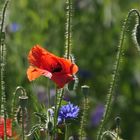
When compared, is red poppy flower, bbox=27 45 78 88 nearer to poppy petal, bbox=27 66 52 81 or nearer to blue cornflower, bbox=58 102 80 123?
poppy petal, bbox=27 66 52 81

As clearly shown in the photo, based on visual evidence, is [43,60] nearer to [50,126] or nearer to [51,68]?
[51,68]

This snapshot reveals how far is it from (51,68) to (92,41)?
8.12 ft

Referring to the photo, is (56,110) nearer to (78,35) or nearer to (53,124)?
(53,124)

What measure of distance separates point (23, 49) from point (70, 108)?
6.39 ft

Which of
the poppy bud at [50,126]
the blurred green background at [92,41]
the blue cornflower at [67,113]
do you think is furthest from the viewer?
the blurred green background at [92,41]

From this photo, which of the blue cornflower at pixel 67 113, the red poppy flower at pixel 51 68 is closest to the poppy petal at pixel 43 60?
the red poppy flower at pixel 51 68

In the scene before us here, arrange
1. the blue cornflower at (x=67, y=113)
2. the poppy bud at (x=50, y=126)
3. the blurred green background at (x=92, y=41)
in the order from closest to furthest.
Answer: the poppy bud at (x=50, y=126) → the blue cornflower at (x=67, y=113) → the blurred green background at (x=92, y=41)

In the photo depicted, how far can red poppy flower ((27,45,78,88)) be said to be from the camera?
66.6 inches

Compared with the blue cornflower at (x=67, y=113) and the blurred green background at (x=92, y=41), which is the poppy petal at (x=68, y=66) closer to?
the blue cornflower at (x=67, y=113)

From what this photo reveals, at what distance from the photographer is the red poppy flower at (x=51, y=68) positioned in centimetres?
169

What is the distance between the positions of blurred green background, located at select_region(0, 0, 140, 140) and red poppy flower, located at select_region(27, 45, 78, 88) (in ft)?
6.62

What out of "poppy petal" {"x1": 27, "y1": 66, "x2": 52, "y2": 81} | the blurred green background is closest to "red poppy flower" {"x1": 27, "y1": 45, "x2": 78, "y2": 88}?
"poppy petal" {"x1": 27, "y1": 66, "x2": 52, "y2": 81}

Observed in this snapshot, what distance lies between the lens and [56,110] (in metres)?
1.72

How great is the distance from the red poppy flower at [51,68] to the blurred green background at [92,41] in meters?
2.02
